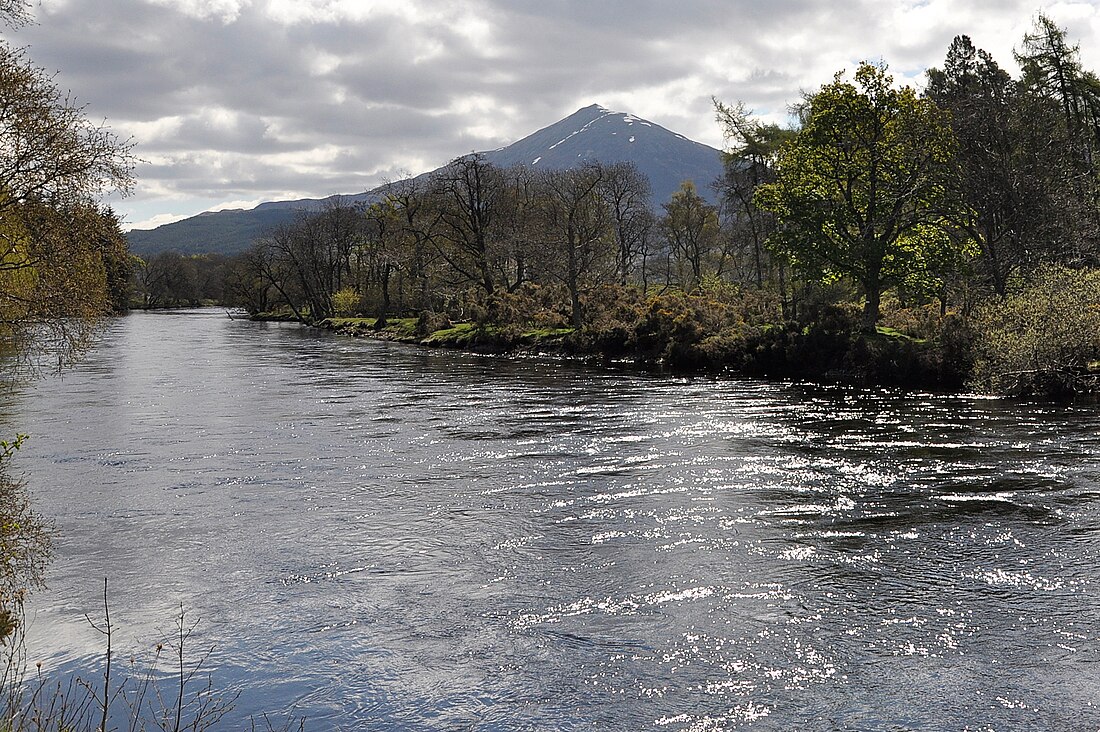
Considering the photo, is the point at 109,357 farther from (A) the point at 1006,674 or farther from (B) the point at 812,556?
(A) the point at 1006,674

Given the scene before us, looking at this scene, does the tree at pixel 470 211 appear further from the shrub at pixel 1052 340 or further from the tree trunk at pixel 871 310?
the shrub at pixel 1052 340

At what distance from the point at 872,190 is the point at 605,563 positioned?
29238mm

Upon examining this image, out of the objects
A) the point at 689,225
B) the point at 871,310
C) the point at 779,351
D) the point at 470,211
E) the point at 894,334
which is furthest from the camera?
the point at 689,225

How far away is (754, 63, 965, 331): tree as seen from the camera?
36.7 meters

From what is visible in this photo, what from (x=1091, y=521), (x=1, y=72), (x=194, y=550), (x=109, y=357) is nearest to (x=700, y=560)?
(x=1091, y=521)

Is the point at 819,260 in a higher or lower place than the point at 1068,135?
lower

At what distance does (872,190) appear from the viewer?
123 feet

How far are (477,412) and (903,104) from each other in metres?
22.1

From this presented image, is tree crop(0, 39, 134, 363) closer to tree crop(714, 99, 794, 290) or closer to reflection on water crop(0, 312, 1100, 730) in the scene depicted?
reflection on water crop(0, 312, 1100, 730)

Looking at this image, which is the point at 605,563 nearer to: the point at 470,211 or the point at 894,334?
the point at 894,334

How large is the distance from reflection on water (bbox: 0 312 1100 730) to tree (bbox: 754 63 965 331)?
1251 cm

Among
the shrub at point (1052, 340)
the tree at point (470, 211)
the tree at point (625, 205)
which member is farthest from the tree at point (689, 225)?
the shrub at point (1052, 340)

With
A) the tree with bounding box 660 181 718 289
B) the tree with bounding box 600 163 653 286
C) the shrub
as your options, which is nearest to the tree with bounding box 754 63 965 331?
the shrub

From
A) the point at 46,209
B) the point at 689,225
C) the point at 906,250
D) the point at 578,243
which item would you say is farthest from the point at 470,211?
the point at 46,209
